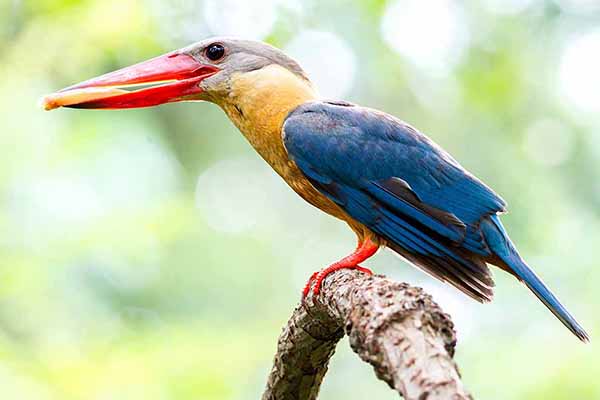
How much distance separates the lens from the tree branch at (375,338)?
174 cm

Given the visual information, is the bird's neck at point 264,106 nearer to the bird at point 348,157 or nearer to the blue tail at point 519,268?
the bird at point 348,157

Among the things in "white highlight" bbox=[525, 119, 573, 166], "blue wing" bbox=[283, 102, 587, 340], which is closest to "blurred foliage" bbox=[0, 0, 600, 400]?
"white highlight" bbox=[525, 119, 573, 166]

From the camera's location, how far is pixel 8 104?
5.64 m

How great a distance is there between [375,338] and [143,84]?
6.85ft

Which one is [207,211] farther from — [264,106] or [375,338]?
[375,338]

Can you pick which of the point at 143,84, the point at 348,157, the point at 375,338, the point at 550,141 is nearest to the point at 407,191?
the point at 348,157

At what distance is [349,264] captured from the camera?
3.35m

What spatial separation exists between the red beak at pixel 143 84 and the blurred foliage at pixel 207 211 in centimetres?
176

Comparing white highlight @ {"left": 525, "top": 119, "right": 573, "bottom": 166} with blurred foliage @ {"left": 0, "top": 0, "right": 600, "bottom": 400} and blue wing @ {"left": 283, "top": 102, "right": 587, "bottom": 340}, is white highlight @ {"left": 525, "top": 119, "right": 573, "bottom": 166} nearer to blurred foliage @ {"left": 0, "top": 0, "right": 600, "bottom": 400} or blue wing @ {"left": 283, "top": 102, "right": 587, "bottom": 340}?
blurred foliage @ {"left": 0, "top": 0, "right": 600, "bottom": 400}

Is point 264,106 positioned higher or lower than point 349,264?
higher

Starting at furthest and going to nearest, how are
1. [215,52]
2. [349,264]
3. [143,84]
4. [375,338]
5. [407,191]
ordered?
[215,52] → [143,84] → [407,191] → [349,264] → [375,338]

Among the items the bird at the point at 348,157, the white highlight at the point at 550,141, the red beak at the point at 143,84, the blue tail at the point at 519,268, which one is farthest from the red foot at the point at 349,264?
the white highlight at the point at 550,141

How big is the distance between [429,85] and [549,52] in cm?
124

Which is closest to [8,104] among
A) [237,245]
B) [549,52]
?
[237,245]
